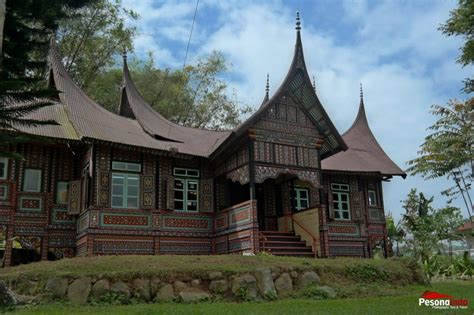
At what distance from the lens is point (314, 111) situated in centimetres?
1622

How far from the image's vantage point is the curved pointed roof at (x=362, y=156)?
19241 millimetres

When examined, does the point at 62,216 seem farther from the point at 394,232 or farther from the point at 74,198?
the point at 394,232

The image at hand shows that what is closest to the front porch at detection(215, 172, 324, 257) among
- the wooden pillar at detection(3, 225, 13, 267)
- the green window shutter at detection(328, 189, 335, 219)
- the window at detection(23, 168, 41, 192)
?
the green window shutter at detection(328, 189, 335, 219)

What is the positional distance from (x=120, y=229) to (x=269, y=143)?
4.86 metres

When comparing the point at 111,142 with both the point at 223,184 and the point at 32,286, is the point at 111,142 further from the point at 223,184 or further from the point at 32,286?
the point at 32,286

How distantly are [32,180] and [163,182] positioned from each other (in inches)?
142

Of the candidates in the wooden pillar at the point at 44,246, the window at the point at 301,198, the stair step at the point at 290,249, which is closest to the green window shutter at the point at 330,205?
the window at the point at 301,198

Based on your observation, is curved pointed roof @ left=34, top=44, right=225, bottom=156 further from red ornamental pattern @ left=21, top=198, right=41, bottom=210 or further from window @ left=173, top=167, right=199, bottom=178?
red ornamental pattern @ left=21, top=198, right=41, bottom=210

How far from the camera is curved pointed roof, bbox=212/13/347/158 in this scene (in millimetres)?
15231

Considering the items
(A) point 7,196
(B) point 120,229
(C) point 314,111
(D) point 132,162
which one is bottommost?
(B) point 120,229

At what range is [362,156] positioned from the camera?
817 inches

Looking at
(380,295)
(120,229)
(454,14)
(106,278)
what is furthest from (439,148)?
(106,278)

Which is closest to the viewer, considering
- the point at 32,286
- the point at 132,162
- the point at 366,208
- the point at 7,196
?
the point at 32,286

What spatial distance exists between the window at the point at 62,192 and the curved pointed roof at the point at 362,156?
8787 millimetres
